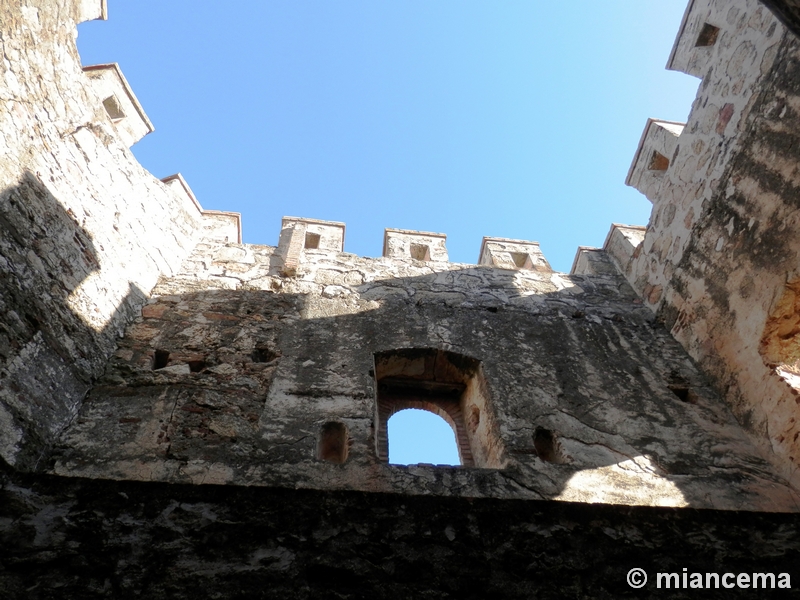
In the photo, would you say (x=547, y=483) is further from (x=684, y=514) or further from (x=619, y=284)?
(x=619, y=284)

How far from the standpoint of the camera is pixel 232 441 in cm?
347

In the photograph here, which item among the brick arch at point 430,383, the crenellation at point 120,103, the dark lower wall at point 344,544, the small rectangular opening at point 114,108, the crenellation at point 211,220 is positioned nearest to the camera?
the dark lower wall at point 344,544

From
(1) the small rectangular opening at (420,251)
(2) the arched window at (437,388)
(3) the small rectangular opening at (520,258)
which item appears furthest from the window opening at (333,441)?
(3) the small rectangular opening at (520,258)

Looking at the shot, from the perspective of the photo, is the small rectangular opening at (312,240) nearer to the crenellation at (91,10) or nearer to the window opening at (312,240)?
the window opening at (312,240)

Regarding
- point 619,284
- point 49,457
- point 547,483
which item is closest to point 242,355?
point 49,457

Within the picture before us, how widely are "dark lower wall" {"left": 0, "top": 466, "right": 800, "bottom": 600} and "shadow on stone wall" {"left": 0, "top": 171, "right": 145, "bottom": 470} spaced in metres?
0.76

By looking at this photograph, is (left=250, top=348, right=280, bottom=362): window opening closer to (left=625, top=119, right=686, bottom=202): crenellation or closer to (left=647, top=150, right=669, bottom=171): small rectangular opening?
(left=625, top=119, right=686, bottom=202): crenellation

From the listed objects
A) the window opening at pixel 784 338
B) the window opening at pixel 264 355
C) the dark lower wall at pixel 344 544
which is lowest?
the dark lower wall at pixel 344 544

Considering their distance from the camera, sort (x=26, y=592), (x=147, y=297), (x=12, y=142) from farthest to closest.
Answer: (x=147, y=297)
(x=12, y=142)
(x=26, y=592)

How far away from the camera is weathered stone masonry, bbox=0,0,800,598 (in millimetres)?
2270

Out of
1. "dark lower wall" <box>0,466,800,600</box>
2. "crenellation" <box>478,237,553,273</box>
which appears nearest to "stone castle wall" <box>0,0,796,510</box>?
"crenellation" <box>478,237,553,273</box>

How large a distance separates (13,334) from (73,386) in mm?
573

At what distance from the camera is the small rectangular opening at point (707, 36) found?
5.57 meters

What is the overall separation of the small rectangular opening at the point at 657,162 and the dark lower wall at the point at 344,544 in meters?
4.61
